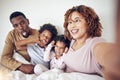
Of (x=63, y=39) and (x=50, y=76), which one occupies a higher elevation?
(x=63, y=39)

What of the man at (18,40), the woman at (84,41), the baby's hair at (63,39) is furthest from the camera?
the man at (18,40)

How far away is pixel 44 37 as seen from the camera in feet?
4.25

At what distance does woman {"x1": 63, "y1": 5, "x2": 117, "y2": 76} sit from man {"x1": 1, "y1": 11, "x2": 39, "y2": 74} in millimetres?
272

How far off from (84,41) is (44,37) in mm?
286

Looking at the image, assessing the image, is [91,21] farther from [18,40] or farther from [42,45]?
[18,40]

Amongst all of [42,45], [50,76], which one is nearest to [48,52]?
[42,45]

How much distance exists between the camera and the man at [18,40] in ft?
4.39

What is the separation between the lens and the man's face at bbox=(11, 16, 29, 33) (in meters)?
1.36

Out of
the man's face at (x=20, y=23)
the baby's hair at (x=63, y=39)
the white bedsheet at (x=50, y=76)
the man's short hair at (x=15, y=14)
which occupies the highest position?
the man's short hair at (x=15, y=14)

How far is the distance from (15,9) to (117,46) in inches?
48.0

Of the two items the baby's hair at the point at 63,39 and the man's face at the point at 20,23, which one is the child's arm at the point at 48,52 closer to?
the baby's hair at the point at 63,39

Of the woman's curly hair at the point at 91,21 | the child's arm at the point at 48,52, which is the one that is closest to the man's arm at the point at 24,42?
the child's arm at the point at 48,52

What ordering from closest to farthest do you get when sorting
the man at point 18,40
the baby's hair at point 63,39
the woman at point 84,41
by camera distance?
the woman at point 84,41 → the baby's hair at point 63,39 → the man at point 18,40

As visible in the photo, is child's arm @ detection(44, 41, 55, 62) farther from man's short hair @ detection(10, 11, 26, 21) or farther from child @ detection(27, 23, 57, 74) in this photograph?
man's short hair @ detection(10, 11, 26, 21)
